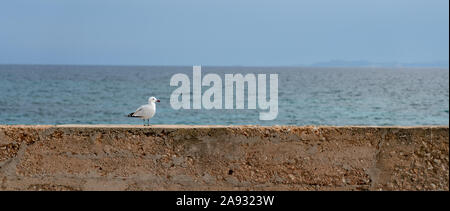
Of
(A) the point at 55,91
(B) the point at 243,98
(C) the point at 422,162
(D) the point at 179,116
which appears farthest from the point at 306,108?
(C) the point at 422,162

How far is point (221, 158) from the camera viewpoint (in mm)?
3711

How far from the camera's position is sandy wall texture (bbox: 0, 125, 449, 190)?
145 inches

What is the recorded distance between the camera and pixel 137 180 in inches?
146

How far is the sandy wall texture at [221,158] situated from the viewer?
145 inches

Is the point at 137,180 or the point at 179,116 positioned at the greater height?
the point at 137,180

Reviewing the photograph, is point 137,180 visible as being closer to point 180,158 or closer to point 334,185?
point 180,158

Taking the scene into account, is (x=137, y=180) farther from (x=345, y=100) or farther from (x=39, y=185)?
(x=345, y=100)

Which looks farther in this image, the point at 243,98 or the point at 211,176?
the point at 243,98

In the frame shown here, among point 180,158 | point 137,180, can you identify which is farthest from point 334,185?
point 137,180
